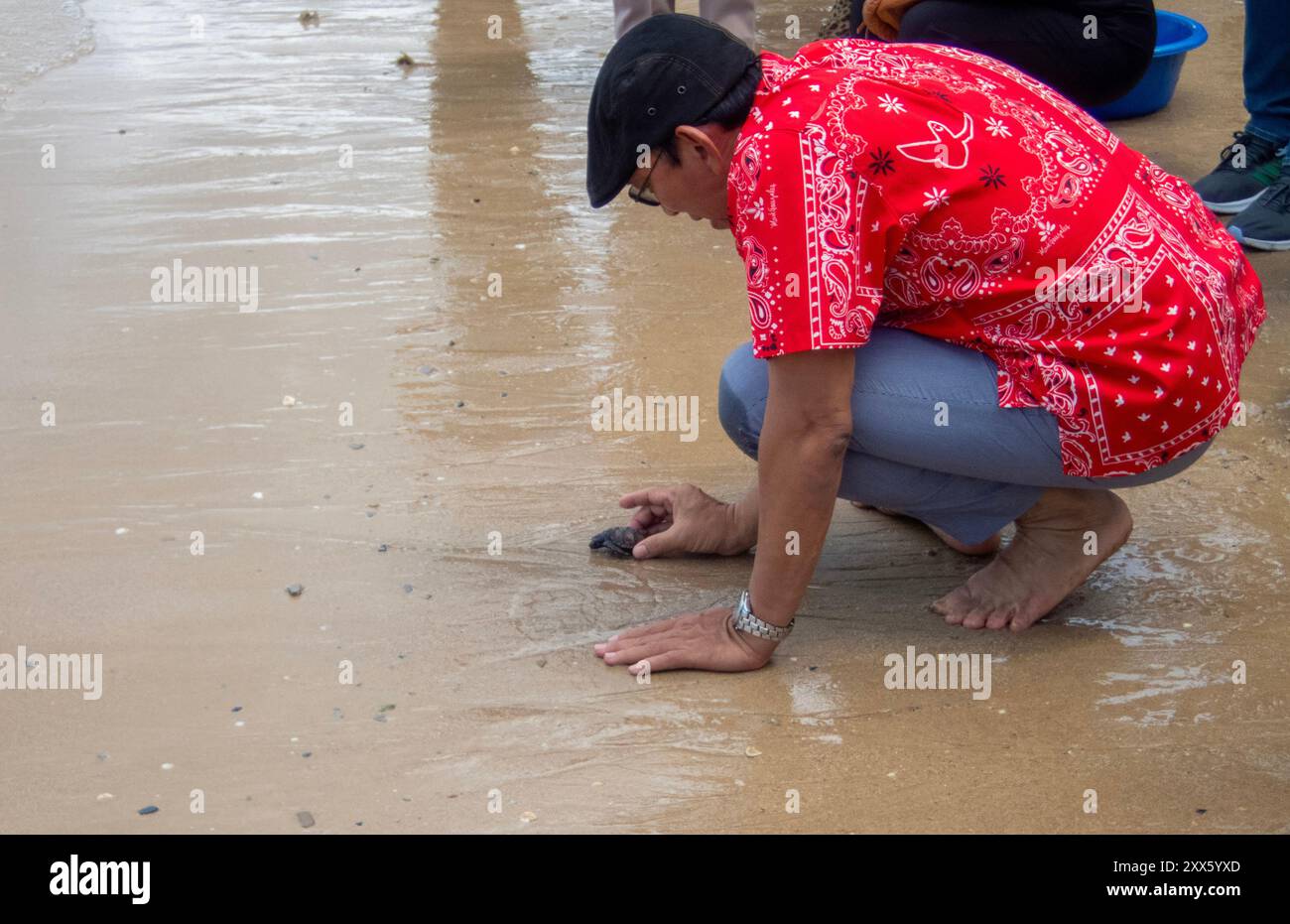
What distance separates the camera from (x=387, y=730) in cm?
206

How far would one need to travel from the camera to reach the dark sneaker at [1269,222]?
3.73m

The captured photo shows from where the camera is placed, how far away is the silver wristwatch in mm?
2120

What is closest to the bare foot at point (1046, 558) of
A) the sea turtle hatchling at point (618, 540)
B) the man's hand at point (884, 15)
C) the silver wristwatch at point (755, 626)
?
the silver wristwatch at point (755, 626)

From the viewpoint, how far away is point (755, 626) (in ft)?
7.00

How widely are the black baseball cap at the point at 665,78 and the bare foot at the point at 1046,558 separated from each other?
89 cm

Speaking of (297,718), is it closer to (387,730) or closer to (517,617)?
(387,730)

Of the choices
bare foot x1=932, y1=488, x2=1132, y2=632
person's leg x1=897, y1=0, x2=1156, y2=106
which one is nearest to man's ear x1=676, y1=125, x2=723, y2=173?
bare foot x1=932, y1=488, x2=1132, y2=632

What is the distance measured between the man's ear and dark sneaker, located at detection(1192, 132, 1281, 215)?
2.63m

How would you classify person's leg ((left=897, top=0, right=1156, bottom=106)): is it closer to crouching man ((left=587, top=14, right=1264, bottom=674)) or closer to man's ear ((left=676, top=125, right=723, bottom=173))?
crouching man ((left=587, top=14, right=1264, bottom=674))

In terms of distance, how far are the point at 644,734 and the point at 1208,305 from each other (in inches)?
41.7

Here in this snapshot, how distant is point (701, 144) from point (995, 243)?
0.44 metres

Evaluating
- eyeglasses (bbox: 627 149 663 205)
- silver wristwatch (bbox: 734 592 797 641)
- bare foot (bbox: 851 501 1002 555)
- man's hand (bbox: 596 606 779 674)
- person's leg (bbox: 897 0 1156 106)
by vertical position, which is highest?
eyeglasses (bbox: 627 149 663 205)

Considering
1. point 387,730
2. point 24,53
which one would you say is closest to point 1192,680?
point 387,730

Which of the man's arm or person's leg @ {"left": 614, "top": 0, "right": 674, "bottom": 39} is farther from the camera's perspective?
person's leg @ {"left": 614, "top": 0, "right": 674, "bottom": 39}
